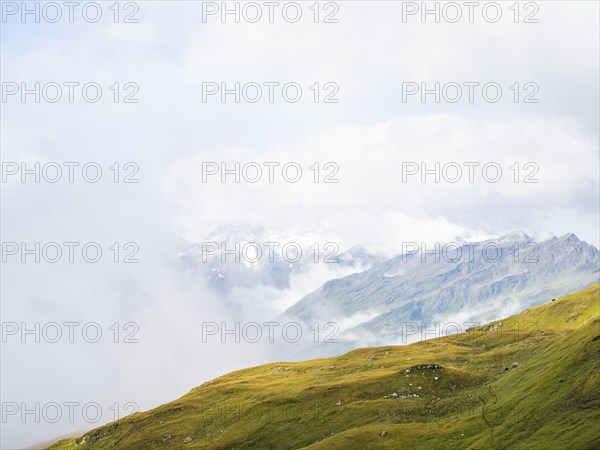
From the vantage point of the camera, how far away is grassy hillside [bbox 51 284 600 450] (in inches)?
3302

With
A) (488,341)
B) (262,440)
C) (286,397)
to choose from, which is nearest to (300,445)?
(262,440)

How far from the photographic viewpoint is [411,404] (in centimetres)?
11081

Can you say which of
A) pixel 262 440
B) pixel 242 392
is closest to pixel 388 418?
pixel 262 440

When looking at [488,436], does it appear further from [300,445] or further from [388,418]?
[300,445]

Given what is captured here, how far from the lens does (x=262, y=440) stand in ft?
377

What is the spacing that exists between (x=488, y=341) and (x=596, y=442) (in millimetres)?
96601

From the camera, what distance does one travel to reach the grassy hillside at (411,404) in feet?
275

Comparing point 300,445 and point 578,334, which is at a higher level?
point 578,334

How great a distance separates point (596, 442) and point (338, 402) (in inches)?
2312

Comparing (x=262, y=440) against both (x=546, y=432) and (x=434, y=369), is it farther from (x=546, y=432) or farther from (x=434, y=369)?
(x=546, y=432)

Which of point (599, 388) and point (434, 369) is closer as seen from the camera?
point (599, 388)

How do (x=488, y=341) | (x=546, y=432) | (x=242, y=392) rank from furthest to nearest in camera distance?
1. (x=488, y=341)
2. (x=242, y=392)
3. (x=546, y=432)

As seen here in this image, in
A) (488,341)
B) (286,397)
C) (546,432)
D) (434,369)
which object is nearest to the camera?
(546,432)

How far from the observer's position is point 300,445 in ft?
357
